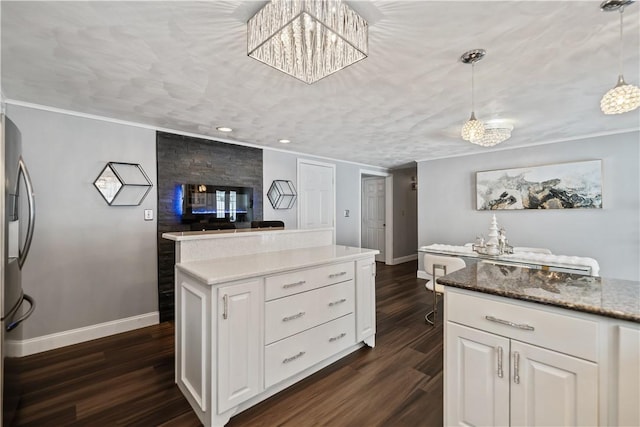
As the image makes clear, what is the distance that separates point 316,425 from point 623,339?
1.54 metres

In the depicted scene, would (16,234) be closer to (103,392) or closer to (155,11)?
(103,392)

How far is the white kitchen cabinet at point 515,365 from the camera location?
1.10 m

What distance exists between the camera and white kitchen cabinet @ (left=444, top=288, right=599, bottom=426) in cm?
110

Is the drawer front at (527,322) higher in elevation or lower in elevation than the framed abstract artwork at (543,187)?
lower

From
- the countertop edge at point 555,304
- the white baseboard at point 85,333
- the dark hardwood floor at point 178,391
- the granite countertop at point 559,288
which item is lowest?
the dark hardwood floor at point 178,391

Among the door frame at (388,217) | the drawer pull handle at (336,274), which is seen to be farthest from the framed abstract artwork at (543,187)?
the drawer pull handle at (336,274)

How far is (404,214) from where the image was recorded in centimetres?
690

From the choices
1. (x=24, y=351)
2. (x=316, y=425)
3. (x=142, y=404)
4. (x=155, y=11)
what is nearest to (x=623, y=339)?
(x=316, y=425)

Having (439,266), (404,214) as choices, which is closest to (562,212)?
(439,266)

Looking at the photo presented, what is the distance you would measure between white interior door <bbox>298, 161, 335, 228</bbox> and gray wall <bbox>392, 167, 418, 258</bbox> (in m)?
2.06

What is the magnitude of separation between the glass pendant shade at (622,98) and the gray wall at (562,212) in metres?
2.83

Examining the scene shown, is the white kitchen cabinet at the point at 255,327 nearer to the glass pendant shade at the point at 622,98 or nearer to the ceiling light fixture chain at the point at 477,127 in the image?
the ceiling light fixture chain at the point at 477,127

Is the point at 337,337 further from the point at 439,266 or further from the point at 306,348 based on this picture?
the point at 439,266

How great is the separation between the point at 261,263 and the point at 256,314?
352 millimetres
